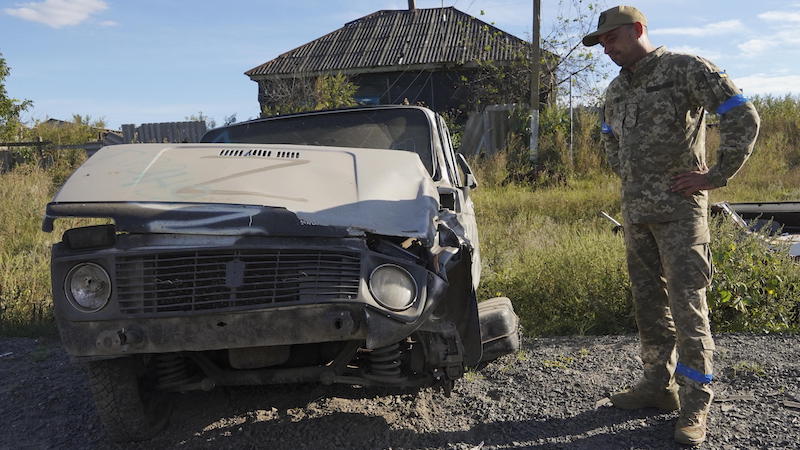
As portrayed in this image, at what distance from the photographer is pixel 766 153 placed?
13570mm

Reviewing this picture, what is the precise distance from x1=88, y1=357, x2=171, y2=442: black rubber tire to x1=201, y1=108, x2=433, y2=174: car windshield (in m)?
1.78

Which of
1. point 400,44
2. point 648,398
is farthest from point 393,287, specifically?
point 400,44

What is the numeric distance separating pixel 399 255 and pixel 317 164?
80 cm

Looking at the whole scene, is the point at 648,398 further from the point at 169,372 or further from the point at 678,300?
the point at 169,372

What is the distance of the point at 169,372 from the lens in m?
2.87

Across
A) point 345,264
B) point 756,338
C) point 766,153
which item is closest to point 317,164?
point 345,264

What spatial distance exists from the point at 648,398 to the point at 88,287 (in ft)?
8.74

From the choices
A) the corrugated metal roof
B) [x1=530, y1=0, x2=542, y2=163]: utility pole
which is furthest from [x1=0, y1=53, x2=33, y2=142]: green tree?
[x1=530, y1=0, x2=542, y2=163]: utility pole

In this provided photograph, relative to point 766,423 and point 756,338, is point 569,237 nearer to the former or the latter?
point 756,338

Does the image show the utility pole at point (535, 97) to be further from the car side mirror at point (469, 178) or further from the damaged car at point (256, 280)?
the damaged car at point (256, 280)

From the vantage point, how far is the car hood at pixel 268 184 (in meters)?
2.54

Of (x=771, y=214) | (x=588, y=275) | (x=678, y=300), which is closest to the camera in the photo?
(x=678, y=300)

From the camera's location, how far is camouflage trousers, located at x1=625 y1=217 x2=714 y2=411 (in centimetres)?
281

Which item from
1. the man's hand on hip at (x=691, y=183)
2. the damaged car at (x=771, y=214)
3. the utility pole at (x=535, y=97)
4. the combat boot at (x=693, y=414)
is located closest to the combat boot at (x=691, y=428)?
the combat boot at (x=693, y=414)
